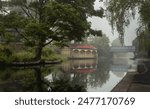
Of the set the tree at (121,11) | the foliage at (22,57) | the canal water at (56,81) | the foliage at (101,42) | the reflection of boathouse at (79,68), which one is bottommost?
the reflection of boathouse at (79,68)

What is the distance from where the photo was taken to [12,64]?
2539cm

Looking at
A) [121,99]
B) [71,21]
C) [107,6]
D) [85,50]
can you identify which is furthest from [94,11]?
[85,50]

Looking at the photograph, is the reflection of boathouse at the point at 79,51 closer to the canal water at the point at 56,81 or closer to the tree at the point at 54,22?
the tree at the point at 54,22

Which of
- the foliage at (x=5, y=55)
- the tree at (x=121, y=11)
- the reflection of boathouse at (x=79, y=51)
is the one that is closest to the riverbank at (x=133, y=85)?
the tree at (x=121, y=11)

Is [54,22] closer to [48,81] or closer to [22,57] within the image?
[22,57]

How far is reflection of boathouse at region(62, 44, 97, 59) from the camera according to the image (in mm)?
46750

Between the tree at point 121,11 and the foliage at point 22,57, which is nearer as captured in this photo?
the tree at point 121,11

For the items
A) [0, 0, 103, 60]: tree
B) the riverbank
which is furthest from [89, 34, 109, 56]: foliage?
the riverbank

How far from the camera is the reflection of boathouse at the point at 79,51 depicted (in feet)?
153

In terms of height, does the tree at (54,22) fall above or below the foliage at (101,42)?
above

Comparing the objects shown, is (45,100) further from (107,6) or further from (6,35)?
(6,35)

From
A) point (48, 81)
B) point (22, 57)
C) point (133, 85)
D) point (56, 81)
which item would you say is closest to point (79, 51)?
point (22, 57)

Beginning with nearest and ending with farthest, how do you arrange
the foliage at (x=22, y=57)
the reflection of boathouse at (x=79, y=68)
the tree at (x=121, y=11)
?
the tree at (x=121, y=11) → the reflection of boathouse at (x=79, y=68) → the foliage at (x=22, y=57)

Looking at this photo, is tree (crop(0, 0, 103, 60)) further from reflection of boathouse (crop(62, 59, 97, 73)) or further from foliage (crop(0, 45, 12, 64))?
reflection of boathouse (crop(62, 59, 97, 73))
